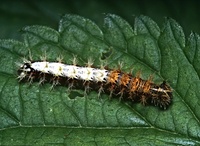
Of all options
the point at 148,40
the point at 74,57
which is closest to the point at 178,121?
the point at 148,40

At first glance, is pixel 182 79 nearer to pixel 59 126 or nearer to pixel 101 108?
pixel 101 108

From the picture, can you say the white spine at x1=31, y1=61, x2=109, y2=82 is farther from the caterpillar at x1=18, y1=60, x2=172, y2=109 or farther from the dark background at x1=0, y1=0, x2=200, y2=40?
the dark background at x1=0, y1=0, x2=200, y2=40

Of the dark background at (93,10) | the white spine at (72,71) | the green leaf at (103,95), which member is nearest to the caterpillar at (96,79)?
the white spine at (72,71)

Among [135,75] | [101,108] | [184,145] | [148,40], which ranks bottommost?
[184,145]

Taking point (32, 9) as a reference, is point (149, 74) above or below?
below

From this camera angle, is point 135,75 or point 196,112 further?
point 135,75

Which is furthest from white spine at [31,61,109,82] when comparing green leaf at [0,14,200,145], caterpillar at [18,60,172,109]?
green leaf at [0,14,200,145]

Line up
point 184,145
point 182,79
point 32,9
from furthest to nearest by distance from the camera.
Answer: point 32,9
point 182,79
point 184,145

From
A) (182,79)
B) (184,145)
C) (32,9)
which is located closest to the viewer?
(184,145)
